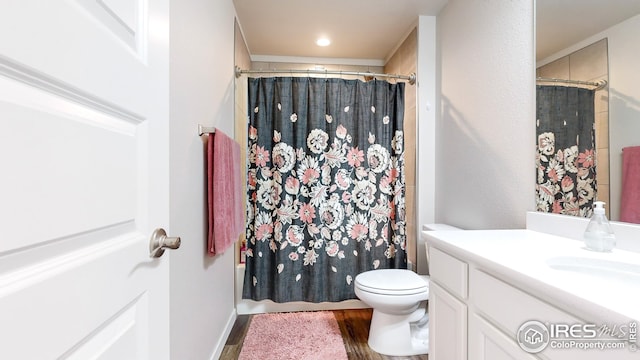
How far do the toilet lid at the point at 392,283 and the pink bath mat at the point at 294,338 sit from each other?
0.45 metres

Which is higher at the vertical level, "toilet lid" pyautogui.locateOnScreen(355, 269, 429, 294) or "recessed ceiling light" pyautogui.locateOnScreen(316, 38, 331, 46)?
"recessed ceiling light" pyautogui.locateOnScreen(316, 38, 331, 46)

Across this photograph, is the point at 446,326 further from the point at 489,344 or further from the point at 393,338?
the point at 393,338

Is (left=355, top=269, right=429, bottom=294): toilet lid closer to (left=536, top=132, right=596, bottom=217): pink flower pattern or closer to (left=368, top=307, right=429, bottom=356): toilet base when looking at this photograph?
(left=368, top=307, right=429, bottom=356): toilet base

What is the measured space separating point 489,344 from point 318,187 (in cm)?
150

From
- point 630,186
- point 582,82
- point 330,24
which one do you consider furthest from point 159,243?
point 330,24

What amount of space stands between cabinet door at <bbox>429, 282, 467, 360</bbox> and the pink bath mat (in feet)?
2.45

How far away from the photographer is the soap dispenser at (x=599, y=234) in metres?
0.93

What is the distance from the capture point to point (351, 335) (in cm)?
198

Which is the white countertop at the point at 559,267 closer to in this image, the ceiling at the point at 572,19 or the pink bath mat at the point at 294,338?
the ceiling at the point at 572,19

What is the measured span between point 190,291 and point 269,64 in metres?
2.37

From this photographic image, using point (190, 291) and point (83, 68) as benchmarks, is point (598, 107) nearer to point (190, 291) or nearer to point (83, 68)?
point (83, 68)

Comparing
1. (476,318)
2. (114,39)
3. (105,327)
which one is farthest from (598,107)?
(105,327)

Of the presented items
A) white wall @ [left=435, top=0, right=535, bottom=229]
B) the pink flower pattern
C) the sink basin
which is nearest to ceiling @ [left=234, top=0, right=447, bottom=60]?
white wall @ [left=435, top=0, right=535, bottom=229]

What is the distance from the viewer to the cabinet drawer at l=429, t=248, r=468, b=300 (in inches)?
39.3
